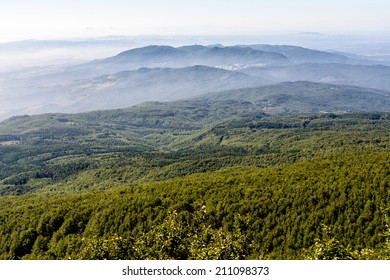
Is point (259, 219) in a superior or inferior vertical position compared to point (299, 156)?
superior

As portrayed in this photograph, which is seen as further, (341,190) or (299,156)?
(299,156)

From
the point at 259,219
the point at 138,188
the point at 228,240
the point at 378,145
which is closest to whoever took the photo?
the point at 228,240

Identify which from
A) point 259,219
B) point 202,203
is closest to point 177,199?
point 202,203

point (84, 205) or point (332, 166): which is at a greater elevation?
point (332, 166)

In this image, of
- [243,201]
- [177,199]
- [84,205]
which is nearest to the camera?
[243,201]

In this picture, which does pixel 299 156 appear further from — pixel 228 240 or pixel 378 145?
pixel 228 240
